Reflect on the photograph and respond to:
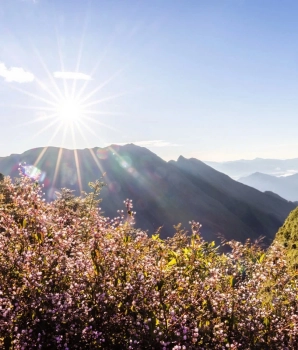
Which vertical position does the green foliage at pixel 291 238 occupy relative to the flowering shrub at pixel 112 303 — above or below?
below

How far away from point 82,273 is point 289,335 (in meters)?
4.05

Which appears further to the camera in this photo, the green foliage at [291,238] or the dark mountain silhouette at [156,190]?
the dark mountain silhouette at [156,190]

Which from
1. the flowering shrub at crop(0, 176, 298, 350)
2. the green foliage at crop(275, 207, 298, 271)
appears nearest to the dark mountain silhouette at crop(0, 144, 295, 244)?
the green foliage at crop(275, 207, 298, 271)

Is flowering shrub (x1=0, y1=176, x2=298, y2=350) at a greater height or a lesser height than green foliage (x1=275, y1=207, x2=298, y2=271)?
greater

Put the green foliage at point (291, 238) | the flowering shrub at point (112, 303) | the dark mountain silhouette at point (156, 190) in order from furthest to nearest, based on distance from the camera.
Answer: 1. the dark mountain silhouette at point (156, 190)
2. the green foliage at point (291, 238)
3. the flowering shrub at point (112, 303)

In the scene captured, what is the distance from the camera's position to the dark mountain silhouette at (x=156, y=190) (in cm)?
13775

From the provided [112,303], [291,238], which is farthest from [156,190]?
[112,303]

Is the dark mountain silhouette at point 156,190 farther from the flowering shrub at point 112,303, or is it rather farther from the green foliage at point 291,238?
the flowering shrub at point 112,303

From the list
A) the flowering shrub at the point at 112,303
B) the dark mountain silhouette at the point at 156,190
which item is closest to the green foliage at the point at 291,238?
the flowering shrub at the point at 112,303

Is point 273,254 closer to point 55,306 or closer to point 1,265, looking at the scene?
point 55,306

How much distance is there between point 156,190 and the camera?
157 metres

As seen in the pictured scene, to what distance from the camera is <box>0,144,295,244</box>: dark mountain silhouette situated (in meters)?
138

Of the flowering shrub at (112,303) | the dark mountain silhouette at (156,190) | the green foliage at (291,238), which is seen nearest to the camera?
the flowering shrub at (112,303)

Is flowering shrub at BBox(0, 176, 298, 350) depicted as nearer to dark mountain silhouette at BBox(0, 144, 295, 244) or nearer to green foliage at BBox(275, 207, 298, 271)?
green foliage at BBox(275, 207, 298, 271)
